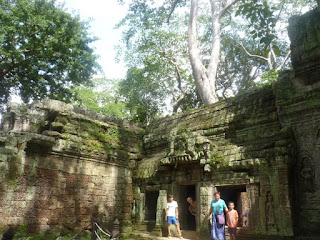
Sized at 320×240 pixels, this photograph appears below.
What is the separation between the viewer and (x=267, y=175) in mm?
6801

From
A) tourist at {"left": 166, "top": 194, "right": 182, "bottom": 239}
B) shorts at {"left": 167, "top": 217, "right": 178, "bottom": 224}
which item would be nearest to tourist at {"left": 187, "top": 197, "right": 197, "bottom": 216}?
tourist at {"left": 166, "top": 194, "right": 182, "bottom": 239}

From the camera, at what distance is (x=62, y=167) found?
8445 mm

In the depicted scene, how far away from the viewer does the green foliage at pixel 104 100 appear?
27.3 meters

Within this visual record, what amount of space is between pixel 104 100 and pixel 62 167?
71.1 ft

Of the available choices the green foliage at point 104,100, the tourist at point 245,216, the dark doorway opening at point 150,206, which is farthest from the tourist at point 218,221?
the green foliage at point 104,100

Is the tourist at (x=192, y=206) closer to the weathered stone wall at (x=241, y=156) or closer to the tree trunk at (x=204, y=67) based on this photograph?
the weathered stone wall at (x=241, y=156)

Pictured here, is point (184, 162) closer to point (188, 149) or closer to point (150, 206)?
point (188, 149)

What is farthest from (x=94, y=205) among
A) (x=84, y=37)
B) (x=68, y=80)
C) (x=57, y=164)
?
(x=84, y=37)

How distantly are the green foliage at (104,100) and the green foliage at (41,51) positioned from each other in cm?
933

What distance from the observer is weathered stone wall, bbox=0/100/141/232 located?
7320 millimetres

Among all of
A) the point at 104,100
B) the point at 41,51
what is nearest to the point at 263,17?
the point at 41,51

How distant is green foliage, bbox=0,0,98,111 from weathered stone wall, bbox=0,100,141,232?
671 centimetres

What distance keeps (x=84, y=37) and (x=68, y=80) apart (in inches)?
112

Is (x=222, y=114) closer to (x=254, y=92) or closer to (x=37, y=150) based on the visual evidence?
(x=254, y=92)
